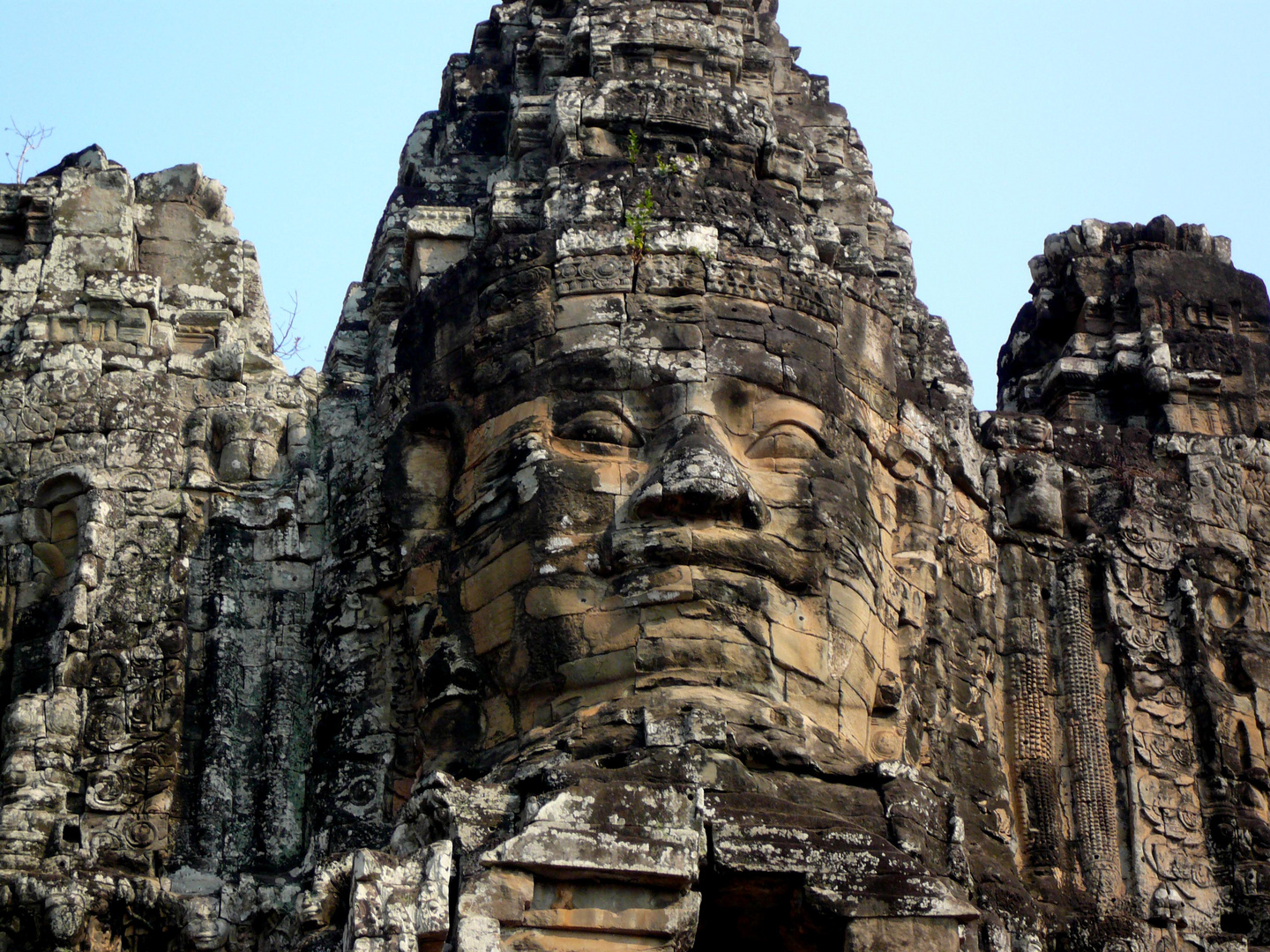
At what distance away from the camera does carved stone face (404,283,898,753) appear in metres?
15.3

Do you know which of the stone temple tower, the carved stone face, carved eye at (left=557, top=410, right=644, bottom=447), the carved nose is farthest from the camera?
carved eye at (left=557, top=410, right=644, bottom=447)

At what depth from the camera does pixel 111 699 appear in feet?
54.1

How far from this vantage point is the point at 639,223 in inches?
668

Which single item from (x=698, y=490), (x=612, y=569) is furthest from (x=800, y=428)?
(x=612, y=569)

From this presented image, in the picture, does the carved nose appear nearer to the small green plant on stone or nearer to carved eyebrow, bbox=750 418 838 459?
carved eyebrow, bbox=750 418 838 459

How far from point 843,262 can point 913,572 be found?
232 centimetres

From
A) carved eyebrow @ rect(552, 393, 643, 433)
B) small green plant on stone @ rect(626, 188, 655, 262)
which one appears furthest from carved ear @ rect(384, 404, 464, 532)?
small green plant on stone @ rect(626, 188, 655, 262)

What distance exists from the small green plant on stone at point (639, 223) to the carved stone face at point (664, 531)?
49 centimetres

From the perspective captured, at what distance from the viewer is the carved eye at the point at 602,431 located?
53.0 ft

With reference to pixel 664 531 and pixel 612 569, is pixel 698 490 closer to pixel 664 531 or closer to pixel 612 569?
pixel 664 531

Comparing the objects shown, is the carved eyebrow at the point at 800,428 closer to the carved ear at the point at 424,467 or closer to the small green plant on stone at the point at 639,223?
the small green plant on stone at the point at 639,223

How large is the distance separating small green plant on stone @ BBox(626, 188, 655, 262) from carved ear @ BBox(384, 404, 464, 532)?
1.60 metres

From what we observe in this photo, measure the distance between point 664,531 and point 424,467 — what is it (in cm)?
223

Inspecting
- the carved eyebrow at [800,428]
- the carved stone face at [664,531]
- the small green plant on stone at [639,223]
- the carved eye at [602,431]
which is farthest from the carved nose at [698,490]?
the small green plant on stone at [639,223]
